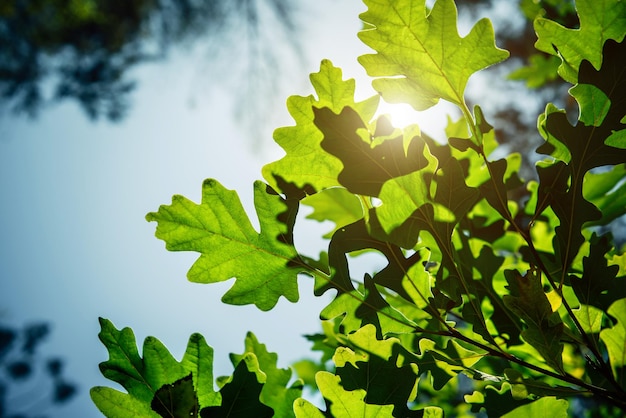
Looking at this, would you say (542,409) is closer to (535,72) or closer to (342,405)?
(342,405)

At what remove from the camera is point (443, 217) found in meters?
1.08

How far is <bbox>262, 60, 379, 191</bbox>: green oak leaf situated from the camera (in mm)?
1084

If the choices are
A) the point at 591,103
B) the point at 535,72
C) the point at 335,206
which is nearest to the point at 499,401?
the point at 591,103

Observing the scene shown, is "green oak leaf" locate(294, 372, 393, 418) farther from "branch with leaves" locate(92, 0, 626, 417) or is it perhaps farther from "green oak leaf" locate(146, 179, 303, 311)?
"green oak leaf" locate(146, 179, 303, 311)

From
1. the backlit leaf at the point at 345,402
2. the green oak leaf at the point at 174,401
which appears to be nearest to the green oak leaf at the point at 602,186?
the backlit leaf at the point at 345,402

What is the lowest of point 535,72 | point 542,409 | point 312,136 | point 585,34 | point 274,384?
point 542,409

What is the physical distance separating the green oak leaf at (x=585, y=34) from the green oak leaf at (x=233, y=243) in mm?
768

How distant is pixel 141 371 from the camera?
1.15 m

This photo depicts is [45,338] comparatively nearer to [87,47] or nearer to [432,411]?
[87,47]

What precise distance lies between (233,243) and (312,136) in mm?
341

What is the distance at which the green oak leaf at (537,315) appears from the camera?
3.18ft

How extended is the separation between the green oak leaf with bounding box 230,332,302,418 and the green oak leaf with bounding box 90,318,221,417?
0.13 meters

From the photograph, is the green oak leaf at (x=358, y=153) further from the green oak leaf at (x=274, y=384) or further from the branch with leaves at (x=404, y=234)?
the green oak leaf at (x=274, y=384)

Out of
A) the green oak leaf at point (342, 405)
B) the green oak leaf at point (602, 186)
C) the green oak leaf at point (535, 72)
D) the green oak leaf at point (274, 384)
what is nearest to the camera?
the green oak leaf at point (342, 405)
